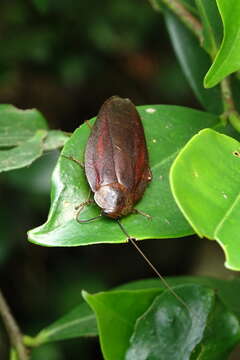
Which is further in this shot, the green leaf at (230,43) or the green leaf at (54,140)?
the green leaf at (54,140)

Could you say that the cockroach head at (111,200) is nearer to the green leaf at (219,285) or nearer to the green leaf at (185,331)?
the green leaf at (185,331)

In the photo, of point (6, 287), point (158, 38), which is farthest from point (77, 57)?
point (6, 287)

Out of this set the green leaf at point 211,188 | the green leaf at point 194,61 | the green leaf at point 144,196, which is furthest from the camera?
the green leaf at point 194,61

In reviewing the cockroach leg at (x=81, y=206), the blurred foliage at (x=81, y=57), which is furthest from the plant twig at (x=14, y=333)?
the blurred foliage at (x=81, y=57)

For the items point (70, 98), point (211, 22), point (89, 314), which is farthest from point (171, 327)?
point (70, 98)

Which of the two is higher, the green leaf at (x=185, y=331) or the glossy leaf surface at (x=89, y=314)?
the green leaf at (x=185, y=331)

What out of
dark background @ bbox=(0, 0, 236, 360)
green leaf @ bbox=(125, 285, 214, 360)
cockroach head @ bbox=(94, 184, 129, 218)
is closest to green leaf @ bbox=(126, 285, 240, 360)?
green leaf @ bbox=(125, 285, 214, 360)
